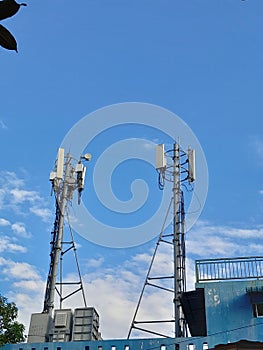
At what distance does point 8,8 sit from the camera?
1491 millimetres

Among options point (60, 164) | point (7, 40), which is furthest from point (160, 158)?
point (7, 40)

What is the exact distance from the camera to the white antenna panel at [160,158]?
56.1 ft

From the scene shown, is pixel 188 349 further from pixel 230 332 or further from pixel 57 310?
pixel 57 310

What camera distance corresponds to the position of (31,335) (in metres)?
13.8

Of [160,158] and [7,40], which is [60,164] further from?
[7,40]

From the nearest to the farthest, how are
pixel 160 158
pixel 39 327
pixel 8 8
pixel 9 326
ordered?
1. pixel 8 8
2. pixel 9 326
3. pixel 39 327
4. pixel 160 158

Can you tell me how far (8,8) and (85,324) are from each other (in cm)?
1295

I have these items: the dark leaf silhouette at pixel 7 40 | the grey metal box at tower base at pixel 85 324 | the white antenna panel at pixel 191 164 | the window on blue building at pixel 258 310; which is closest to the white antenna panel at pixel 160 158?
the white antenna panel at pixel 191 164

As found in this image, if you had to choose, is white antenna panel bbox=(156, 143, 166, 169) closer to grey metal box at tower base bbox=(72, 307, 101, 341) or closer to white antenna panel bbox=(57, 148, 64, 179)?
white antenna panel bbox=(57, 148, 64, 179)

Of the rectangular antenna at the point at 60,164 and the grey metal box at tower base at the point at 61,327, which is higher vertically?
the rectangular antenna at the point at 60,164

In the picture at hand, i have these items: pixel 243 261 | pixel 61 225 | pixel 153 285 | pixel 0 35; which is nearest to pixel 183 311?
pixel 153 285

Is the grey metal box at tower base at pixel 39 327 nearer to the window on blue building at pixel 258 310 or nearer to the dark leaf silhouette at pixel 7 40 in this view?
the window on blue building at pixel 258 310

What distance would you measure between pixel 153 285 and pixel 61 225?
367cm

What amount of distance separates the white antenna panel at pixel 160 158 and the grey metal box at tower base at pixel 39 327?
20.5ft
